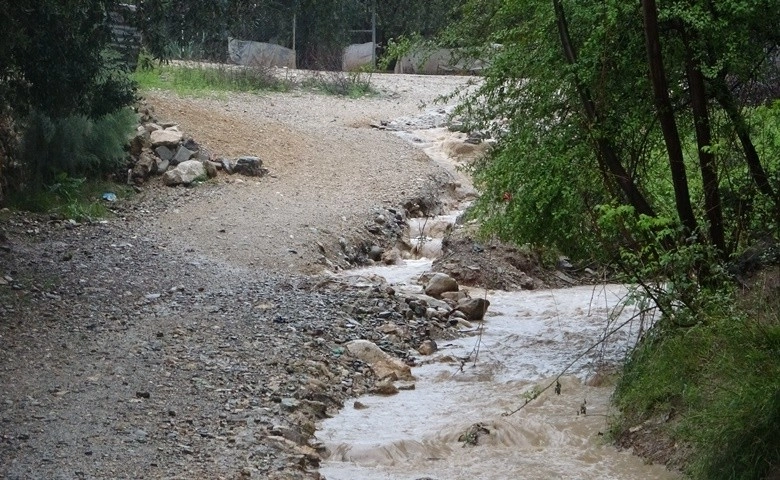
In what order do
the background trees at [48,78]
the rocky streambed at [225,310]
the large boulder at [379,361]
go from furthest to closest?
the large boulder at [379,361] < the background trees at [48,78] < the rocky streambed at [225,310]

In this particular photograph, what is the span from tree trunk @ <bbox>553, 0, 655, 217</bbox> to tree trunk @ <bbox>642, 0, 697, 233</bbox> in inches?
10.9

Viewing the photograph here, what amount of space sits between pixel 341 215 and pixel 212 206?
6.12 feet

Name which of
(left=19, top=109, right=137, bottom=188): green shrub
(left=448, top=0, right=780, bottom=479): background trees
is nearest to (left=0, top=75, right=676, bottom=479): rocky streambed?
(left=19, top=109, right=137, bottom=188): green shrub

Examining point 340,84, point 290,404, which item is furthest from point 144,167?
point 340,84

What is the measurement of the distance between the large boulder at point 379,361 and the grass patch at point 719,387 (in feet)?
6.97

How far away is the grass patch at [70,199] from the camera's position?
46.4ft

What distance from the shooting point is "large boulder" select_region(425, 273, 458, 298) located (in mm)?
12773

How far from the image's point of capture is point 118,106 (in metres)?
12.5

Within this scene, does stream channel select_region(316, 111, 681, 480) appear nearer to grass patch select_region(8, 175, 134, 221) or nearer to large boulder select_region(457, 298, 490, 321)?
large boulder select_region(457, 298, 490, 321)

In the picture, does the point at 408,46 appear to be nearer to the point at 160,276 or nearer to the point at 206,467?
the point at 160,276

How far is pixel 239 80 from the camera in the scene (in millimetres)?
24547

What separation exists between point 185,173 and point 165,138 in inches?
33.0

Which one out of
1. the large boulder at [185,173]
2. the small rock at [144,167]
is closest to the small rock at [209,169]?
the large boulder at [185,173]

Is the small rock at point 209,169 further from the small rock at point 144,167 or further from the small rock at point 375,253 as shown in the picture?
the small rock at point 375,253
